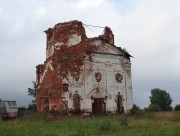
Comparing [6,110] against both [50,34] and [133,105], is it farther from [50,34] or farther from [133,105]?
[133,105]

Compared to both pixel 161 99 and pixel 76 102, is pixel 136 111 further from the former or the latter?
pixel 161 99

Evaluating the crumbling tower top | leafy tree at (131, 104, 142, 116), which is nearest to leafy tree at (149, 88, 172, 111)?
leafy tree at (131, 104, 142, 116)

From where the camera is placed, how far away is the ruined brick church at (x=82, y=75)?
95.5 feet

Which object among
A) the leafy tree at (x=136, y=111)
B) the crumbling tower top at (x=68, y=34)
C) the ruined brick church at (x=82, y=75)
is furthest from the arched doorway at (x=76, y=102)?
the leafy tree at (x=136, y=111)

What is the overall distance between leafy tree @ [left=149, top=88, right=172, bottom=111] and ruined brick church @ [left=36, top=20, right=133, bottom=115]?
25.2m

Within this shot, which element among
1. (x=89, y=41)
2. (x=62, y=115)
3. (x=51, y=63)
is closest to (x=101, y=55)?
(x=89, y=41)

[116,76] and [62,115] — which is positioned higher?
[116,76]

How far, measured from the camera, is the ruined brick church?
2909 cm

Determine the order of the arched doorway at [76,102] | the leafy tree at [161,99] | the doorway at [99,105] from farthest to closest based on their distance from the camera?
the leafy tree at [161,99], the doorway at [99,105], the arched doorway at [76,102]

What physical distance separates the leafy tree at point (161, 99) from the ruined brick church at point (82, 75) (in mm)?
25227

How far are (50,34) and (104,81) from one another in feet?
25.1

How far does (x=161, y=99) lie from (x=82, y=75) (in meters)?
30.3

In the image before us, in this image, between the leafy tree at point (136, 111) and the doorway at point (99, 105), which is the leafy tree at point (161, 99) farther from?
the doorway at point (99, 105)

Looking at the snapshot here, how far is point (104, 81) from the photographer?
3058 cm
